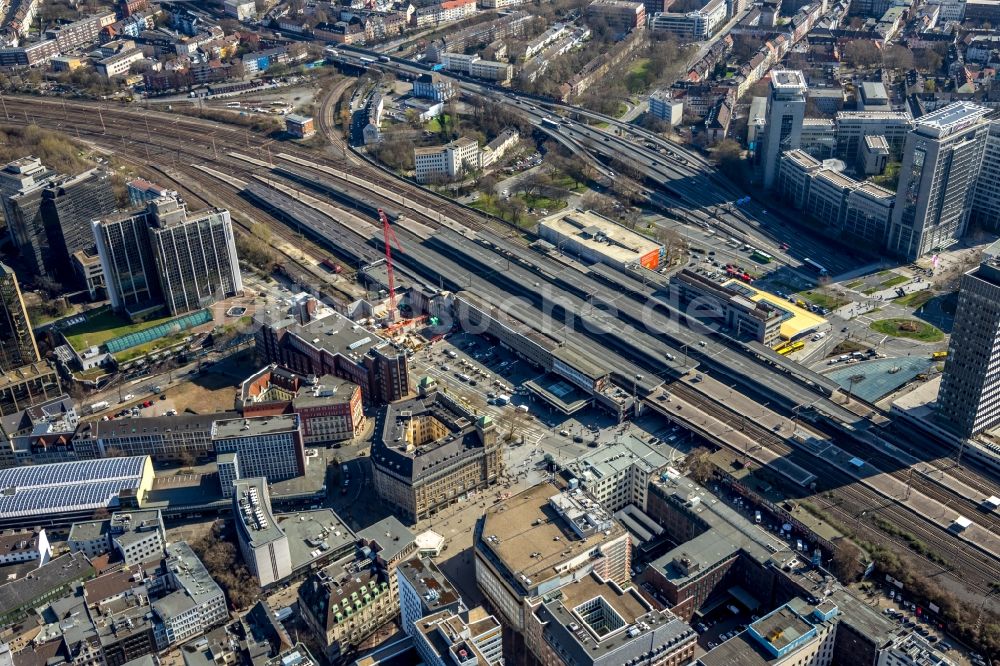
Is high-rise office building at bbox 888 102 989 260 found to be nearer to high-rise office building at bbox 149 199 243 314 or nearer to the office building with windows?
high-rise office building at bbox 149 199 243 314

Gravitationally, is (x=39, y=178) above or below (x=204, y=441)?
above

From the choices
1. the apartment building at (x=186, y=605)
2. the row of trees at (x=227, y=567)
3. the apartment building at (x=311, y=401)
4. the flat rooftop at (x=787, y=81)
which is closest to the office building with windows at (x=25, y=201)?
the apartment building at (x=311, y=401)

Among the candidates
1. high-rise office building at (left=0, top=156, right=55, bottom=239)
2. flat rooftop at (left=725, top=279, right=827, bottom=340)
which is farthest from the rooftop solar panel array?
flat rooftop at (left=725, top=279, right=827, bottom=340)

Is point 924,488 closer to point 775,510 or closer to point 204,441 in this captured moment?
point 775,510

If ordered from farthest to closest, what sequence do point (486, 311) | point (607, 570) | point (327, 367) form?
point (486, 311)
point (327, 367)
point (607, 570)

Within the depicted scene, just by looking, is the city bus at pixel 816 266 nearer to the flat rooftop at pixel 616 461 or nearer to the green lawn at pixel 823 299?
the green lawn at pixel 823 299

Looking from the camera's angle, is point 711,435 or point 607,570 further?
point 711,435

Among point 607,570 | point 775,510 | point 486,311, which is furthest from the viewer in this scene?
point 486,311

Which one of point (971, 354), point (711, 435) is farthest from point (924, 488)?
point (711, 435)
